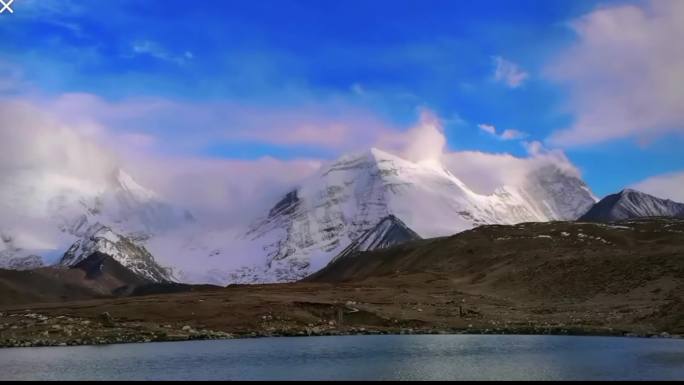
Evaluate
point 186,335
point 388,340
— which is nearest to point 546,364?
point 388,340

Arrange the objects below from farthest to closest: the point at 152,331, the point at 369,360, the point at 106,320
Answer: the point at 106,320, the point at 152,331, the point at 369,360

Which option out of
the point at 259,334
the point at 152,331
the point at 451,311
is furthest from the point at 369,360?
the point at 451,311

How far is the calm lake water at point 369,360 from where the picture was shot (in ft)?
180

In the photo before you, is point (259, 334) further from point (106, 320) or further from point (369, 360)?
point (369, 360)

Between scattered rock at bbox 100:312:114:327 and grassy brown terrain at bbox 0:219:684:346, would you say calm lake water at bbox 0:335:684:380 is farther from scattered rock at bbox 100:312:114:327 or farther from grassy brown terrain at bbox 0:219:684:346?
scattered rock at bbox 100:312:114:327

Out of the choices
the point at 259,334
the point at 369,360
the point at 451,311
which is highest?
the point at 451,311

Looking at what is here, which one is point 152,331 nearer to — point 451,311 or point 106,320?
point 106,320

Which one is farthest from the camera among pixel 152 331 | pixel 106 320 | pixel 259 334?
pixel 106 320

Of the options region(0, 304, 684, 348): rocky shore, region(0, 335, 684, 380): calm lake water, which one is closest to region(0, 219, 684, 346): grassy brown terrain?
region(0, 304, 684, 348): rocky shore

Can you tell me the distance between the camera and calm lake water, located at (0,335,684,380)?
180 feet

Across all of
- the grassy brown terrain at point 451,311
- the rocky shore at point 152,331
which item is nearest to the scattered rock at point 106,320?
the rocky shore at point 152,331

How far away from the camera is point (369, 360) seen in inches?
2589

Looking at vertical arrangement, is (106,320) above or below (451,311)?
below

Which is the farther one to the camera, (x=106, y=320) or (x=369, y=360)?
(x=106, y=320)
